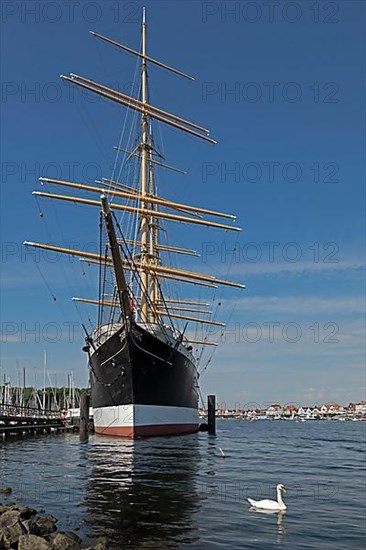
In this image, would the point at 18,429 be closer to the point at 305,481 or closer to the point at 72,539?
the point at 305,481

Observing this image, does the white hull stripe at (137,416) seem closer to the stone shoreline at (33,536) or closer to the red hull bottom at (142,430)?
the red hull bottom at (142,430)

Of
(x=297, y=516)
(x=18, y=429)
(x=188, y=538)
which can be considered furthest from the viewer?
(x=18, y=429)

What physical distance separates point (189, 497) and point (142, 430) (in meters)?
24.6

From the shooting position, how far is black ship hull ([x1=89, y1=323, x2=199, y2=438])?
42312 mm

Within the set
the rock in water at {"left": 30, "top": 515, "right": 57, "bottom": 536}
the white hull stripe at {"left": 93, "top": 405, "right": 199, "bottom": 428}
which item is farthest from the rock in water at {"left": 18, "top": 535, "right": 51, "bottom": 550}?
the white hull stripe at {"left": 93, "top": 405, "right": 199, "bottom": 428}

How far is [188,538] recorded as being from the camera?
1315cm

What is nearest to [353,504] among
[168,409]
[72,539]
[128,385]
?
[72,539]

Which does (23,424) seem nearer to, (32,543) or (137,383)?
(137,383)

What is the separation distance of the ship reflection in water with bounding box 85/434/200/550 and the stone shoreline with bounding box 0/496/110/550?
88 centimetres

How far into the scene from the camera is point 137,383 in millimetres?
42219

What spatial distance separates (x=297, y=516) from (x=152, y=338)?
2835 cm

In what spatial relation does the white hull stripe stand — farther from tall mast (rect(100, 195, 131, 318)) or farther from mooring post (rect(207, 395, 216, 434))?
mooring post (rect(207, 395, 216, 434))

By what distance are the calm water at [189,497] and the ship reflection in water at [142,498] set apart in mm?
23

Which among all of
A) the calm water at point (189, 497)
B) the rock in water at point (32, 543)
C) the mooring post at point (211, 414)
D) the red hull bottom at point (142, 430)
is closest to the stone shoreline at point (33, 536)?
the rock in water at point (32, 543)
